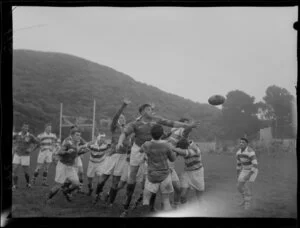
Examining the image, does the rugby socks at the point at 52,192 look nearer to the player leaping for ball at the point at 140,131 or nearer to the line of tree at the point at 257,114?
the player leaping for ball at the point at 140,131

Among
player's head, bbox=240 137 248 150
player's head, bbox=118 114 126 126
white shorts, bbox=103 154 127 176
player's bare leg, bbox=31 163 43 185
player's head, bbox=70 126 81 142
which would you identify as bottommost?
player's bare leg, bbox=31 163 43 185

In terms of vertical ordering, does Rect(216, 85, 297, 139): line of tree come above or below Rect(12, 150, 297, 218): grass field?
above

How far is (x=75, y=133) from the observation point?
25.1 ft

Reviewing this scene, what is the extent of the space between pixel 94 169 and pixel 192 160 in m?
1.94

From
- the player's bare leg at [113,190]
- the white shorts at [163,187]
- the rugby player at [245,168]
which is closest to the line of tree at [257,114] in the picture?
the rugby player at [245,168]

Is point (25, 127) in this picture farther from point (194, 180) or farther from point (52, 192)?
point (194, 180)

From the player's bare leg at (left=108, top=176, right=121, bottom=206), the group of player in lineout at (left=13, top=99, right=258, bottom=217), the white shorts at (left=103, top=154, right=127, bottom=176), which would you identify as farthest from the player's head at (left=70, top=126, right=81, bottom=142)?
the player's bare leg at (left=108, top=176, right=121, bottom=206)

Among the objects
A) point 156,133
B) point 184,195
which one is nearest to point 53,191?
point 156,133

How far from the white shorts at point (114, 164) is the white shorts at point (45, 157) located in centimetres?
112

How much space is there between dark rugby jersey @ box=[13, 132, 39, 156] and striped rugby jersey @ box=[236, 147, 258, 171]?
412 centimetres

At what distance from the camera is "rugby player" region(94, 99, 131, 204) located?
288 inches

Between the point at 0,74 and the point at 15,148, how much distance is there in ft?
8.86

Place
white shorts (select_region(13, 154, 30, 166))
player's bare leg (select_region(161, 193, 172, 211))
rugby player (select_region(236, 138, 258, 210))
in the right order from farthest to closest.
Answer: white shorts (select_region(13, 154, 30, 166)) < rugby player (select_region(236, 138, 258, 210)) < player's bare leg (select_region(161, 193, 172, 211))

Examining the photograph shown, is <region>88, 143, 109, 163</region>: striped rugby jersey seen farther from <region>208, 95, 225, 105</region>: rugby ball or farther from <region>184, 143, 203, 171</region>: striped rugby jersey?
<region>208, 95, 225, 105</region>: rugby ball
